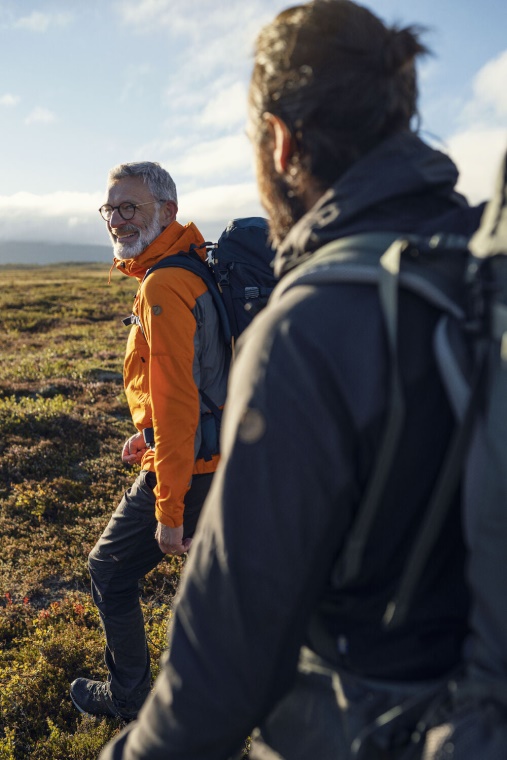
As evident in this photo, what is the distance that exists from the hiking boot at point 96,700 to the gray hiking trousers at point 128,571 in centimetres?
6

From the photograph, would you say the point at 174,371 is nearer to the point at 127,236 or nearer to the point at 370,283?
the point at 127,236

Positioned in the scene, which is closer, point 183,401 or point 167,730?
point 167,730

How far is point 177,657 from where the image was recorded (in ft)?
5.13

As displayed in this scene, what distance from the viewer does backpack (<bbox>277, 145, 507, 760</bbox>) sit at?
Result: 4.46 feet

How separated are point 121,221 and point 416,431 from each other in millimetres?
3647

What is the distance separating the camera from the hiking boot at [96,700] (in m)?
4.86

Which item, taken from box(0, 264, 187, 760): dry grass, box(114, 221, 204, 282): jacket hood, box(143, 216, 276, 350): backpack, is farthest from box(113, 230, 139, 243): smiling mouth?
box(0, 264, 187, 760): dry grass

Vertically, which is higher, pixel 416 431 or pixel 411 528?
pixel 416 431

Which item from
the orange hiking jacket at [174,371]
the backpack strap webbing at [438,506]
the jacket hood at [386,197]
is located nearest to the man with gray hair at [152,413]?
the orange hiking jacket at [174,371]

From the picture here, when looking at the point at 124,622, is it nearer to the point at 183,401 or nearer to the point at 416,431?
the point at 183,401

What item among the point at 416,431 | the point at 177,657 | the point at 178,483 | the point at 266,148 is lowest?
the point at 178,483

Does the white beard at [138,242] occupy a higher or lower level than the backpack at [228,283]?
higher

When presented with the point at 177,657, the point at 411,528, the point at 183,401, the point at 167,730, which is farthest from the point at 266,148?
the point at 183,401

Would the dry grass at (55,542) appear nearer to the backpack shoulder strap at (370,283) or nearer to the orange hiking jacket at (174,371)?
the orange hiking jacket at (174,371)
